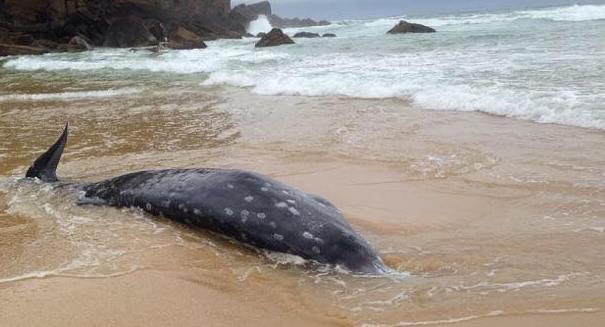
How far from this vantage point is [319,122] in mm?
9414

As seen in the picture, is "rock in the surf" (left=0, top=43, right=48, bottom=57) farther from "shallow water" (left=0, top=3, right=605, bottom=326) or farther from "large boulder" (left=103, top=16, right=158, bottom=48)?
"shallow water" (left=0, top=3, right=605, bottom=326)

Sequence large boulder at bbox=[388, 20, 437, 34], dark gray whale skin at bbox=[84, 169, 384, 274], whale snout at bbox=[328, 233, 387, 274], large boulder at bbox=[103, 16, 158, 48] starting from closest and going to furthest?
1. whale snout at bbox=[328, 233, 387, 274]
2. dark gray whale skin at bbox=[84, 169, 384, 274]
3. large boulder at bbox=[388, 20, 437, 34]
4. large boulder at bbox=[103, 16, 158, 48]

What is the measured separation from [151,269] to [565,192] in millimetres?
3645

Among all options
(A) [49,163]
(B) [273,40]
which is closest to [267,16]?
(B) [273,40]

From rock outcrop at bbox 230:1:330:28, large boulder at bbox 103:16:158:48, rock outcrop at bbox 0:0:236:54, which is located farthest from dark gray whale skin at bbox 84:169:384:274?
rock outcrop at bbox 230:1:330:28

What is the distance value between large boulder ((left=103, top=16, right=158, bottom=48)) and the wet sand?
35.5 metres

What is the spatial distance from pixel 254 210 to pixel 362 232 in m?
0.92

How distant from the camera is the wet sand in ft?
10.8

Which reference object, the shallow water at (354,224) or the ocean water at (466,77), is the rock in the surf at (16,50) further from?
the shallow water at (354,224)

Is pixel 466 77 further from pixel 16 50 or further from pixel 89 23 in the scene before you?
pixel 89 23

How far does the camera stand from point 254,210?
427cm

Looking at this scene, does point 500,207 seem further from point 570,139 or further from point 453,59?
point 453,59

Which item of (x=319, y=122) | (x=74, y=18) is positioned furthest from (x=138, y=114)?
(x=74, y=18)

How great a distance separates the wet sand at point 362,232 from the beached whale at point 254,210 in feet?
0.42
